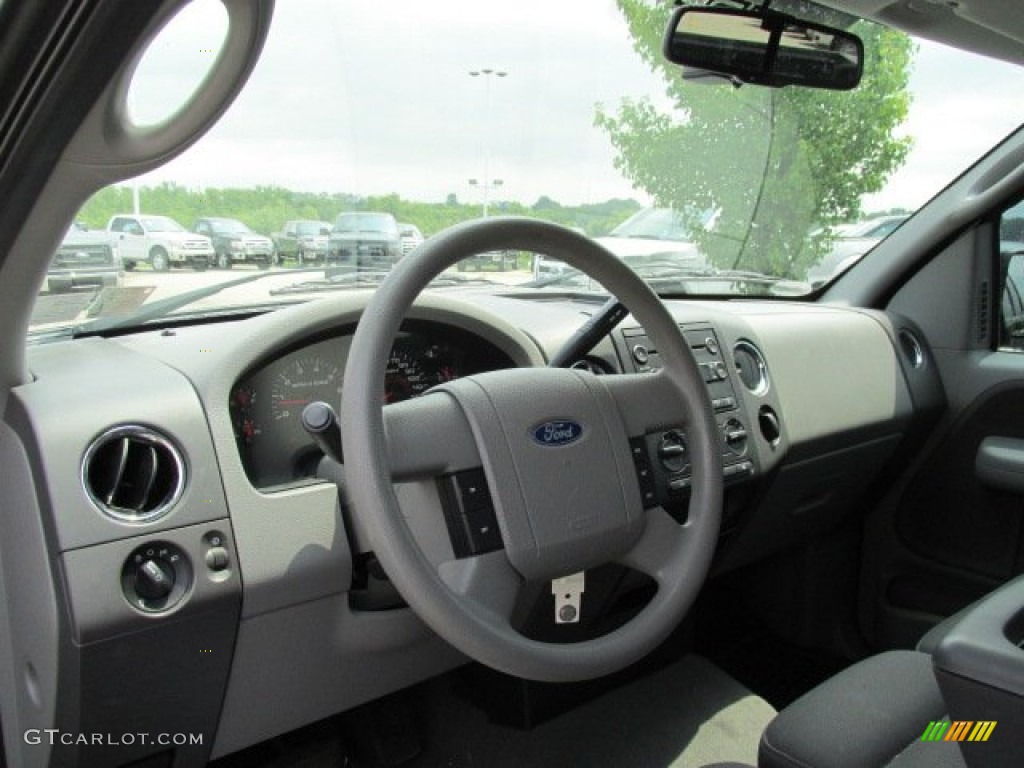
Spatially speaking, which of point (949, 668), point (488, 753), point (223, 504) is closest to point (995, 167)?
point (949, 668)

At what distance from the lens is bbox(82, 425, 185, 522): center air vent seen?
4.96 feet

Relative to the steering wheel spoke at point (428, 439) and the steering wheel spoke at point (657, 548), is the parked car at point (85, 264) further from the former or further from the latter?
the steering wheel spoke at point (657, 548)

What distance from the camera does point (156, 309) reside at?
1.96 meters

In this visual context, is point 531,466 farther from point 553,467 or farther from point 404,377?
point 404,377

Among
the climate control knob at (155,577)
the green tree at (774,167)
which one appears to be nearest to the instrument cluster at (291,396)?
the climate control knob at (155,577)

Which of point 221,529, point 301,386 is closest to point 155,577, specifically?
point 221,529

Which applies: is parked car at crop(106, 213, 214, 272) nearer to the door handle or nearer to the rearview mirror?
the rearview mirror

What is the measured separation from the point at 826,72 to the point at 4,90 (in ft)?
5.40

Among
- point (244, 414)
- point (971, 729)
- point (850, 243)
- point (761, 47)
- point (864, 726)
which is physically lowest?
point (864, 726)

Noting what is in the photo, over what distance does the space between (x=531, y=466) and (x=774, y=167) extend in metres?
2.23

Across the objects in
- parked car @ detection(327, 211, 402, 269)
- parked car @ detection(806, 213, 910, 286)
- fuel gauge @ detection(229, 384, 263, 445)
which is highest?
parked car @ detection(327, 211, 402, 269)

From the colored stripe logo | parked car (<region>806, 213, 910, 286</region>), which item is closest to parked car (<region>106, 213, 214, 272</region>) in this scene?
the colored stripe logo

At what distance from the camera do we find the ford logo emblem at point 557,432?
1.42 metres

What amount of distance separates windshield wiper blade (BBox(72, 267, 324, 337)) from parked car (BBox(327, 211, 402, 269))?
168 millimetres
